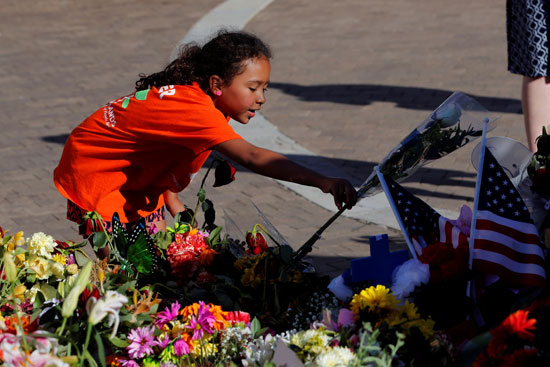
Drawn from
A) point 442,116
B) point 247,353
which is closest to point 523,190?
point 442,116

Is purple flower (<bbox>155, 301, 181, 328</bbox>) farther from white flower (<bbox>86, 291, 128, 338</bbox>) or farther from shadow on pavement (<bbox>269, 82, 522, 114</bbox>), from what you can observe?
shadow on pavement (<bbox>269, 82, 522, 114</bbox>)

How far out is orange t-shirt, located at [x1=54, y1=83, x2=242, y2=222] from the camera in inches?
115

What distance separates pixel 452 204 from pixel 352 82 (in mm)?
3114

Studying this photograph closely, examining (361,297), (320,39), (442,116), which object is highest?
(442,116)

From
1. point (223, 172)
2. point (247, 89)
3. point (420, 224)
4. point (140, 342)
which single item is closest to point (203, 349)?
point (140, 342)

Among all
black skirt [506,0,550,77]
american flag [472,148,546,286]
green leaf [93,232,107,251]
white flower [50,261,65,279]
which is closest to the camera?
american flag [472,148,546,286]

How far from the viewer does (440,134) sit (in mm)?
2412

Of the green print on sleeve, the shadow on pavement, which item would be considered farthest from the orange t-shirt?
the shadow on pavement

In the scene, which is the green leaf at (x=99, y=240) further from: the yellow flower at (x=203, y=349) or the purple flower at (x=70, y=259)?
the yellow flower at (x=203, y=349)

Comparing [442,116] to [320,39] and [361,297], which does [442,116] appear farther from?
[320,39]

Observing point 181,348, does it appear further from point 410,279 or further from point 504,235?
point 504,235

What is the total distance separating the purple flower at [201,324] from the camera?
2.34 m

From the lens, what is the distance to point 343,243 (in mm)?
4473

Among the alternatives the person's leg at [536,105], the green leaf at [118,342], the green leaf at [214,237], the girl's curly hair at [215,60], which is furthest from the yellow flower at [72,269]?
the person's leg at [536,105]
